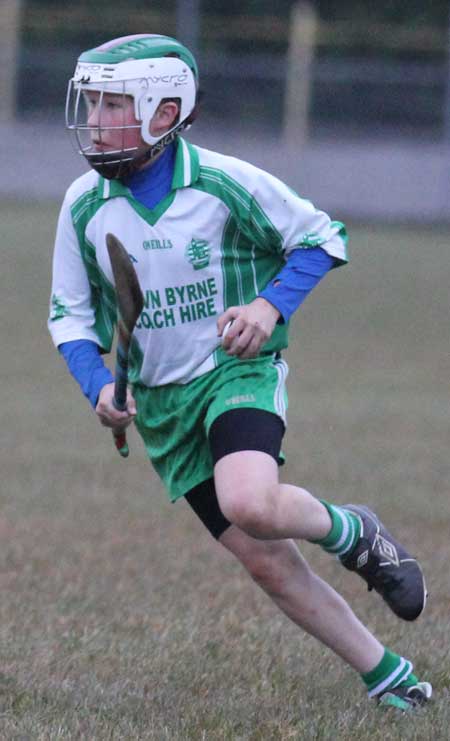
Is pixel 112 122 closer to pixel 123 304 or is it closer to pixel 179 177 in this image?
pixel 179 177

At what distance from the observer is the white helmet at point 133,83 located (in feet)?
13.1

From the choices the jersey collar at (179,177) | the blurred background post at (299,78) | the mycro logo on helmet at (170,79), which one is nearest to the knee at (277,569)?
the jersey collar at (179,177)

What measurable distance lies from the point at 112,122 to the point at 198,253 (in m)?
0.45

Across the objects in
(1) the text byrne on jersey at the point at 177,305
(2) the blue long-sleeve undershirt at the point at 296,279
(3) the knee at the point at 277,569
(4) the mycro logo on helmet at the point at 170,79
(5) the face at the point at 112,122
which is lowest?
(3) the knee at the point at 277,569

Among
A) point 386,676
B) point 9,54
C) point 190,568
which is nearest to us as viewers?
point 386,676

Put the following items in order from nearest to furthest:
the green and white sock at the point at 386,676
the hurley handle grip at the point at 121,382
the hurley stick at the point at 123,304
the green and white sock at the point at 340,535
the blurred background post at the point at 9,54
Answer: the hurley stick at the point at 123,304 → the hurley handle grip at the point at 121,382 → the green and white sock at the point at 340,535 → the green and white sock at the point at 386,676 → the blurred background post at the point at 9,54

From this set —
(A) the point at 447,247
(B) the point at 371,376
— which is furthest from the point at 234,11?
(B) the point at 371,376

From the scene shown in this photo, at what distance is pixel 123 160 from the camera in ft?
13.2

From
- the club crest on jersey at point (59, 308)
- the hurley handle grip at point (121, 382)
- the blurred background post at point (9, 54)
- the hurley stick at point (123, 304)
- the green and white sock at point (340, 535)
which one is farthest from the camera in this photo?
the blurred background post at point (9, 54)

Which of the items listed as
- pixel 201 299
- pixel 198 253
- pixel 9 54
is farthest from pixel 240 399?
pixel 9 54

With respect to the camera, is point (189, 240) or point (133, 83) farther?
point (189, 240)

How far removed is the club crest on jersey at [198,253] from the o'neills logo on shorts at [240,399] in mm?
402

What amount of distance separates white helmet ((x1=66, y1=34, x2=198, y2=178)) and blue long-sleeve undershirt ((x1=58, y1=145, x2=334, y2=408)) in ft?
0.26

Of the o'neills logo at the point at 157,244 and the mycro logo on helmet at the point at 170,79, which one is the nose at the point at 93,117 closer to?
the mycro logo on helmet at the point at 170,79
